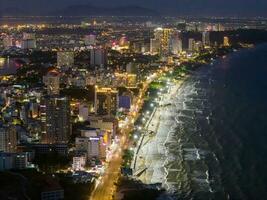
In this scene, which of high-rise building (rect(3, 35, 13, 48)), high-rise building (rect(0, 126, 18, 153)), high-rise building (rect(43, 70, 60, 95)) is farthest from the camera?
high-rise building (rect(3, 35, 13, 48))

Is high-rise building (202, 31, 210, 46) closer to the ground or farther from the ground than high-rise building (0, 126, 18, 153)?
farther from the ground

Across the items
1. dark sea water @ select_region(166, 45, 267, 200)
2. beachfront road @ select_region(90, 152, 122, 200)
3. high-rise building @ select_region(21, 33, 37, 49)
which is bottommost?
beachfront road @ select_region(90, 152, 122, 200)

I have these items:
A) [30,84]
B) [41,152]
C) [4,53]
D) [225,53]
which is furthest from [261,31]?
[41,152]

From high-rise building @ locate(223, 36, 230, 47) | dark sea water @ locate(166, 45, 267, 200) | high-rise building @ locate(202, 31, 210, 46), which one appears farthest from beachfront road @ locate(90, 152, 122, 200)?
high-rise building @ locate(223, 36, 230, 47)

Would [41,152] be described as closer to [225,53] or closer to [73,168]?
[73,168]

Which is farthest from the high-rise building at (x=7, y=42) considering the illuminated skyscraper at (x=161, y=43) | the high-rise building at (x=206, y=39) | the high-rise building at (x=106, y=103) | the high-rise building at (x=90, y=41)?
the high-rise building at (x=106, y=103)

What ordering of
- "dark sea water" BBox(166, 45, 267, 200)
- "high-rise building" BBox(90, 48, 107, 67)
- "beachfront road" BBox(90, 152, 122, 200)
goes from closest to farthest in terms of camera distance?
1. "beachfront road" BBox(90, 152, 122, 200)
2. "dark sea water" BBox(166, 45, 267, 200)
3. "high-rise building" BBox(90, 48, 107, 67)

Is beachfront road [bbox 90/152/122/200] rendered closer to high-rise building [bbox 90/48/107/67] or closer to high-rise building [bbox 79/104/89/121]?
high-rise building [bbox 79/104/89/121]
